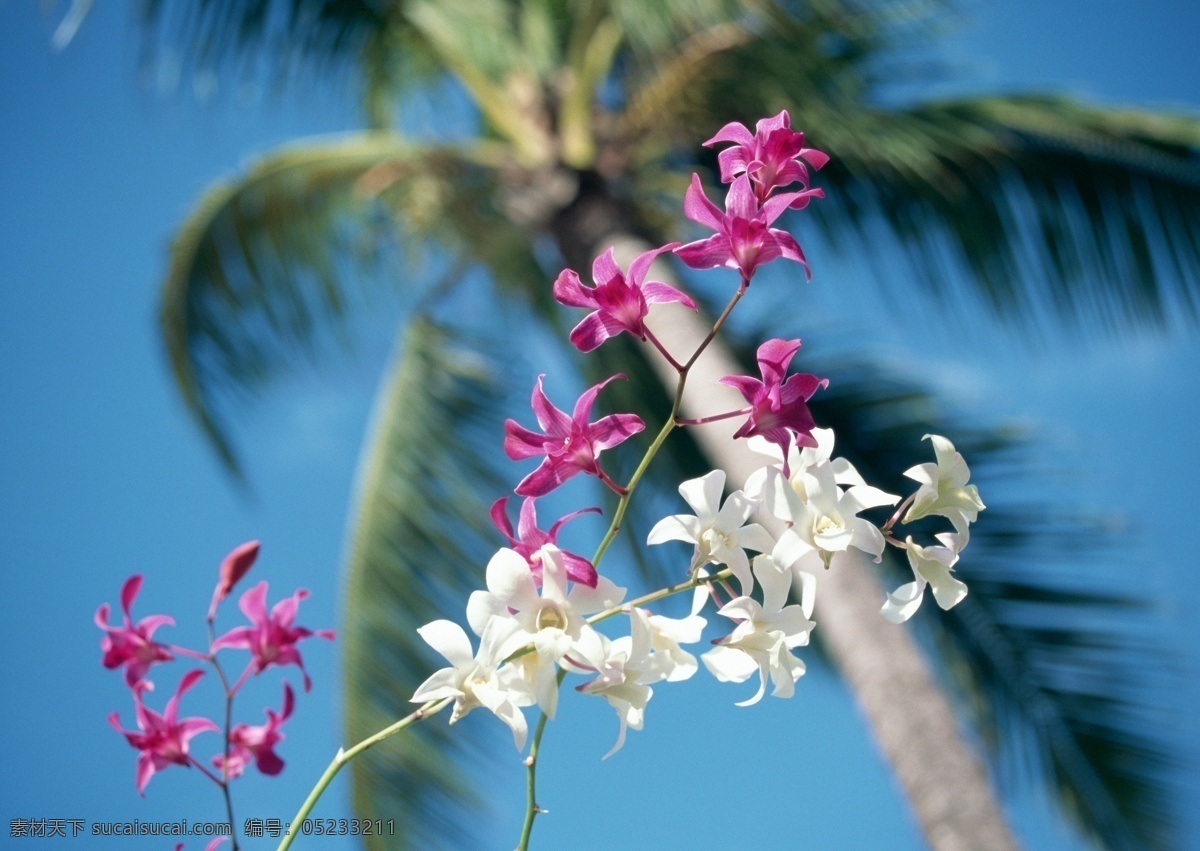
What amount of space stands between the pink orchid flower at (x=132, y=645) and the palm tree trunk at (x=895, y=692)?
1297mm

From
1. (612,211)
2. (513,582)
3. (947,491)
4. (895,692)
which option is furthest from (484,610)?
(612,211)

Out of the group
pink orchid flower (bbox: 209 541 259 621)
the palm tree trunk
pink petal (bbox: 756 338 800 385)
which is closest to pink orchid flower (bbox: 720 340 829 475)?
pink petal (bbox: 756 338 800 385)

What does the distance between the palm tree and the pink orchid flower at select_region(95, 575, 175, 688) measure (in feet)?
6.08

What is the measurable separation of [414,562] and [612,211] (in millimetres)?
1164

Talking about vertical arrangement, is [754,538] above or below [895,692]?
above

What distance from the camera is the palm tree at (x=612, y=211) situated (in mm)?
2877

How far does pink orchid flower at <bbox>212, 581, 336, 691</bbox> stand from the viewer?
690mm

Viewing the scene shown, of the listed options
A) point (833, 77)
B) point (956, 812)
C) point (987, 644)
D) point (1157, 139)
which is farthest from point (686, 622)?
point (1157, 139)

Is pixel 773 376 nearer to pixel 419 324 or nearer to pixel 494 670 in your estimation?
pixel 494 670

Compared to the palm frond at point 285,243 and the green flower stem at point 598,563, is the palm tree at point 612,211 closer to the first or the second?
the palm frond at point 285,243

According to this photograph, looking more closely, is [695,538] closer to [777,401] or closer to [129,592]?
[777,401]

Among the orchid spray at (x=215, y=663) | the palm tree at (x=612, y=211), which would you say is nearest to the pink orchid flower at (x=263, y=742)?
the orchid spray at (x=215, y=663)

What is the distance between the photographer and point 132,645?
26.7 inches

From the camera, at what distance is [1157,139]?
3006 mm
